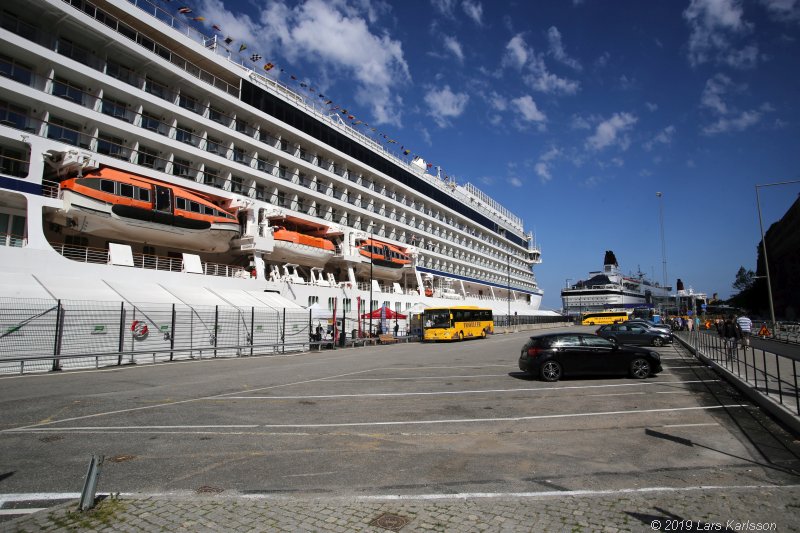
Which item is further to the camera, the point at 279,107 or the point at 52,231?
the point at 279,107

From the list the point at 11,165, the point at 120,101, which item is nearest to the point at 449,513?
the point at 11,165

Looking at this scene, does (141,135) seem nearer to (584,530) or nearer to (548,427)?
(548,427)

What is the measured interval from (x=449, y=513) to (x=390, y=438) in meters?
2.77

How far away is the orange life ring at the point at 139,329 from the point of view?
1798 centimetres

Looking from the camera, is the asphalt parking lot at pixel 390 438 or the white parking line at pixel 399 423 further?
the white parking line at pixel 399 423

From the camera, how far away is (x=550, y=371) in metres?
12.6

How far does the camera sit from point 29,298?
50.9ft

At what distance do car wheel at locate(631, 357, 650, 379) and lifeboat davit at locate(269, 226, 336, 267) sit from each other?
24523 mm

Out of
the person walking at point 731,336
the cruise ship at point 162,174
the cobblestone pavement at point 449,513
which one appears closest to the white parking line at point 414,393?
the person walking at point 731,336

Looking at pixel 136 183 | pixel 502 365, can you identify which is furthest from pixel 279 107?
pixel 502 365

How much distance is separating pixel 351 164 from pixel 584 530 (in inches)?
1651

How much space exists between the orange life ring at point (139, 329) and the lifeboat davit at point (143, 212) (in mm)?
6865

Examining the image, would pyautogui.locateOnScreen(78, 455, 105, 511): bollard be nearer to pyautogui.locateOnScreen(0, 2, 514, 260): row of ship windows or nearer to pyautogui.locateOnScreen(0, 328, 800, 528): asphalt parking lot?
pyautogui.locateOnScreen(0, 328, 800, 528): asphalt parking lot

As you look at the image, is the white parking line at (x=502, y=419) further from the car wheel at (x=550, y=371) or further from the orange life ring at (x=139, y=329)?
the orange life ring at (x=139, y=329)
